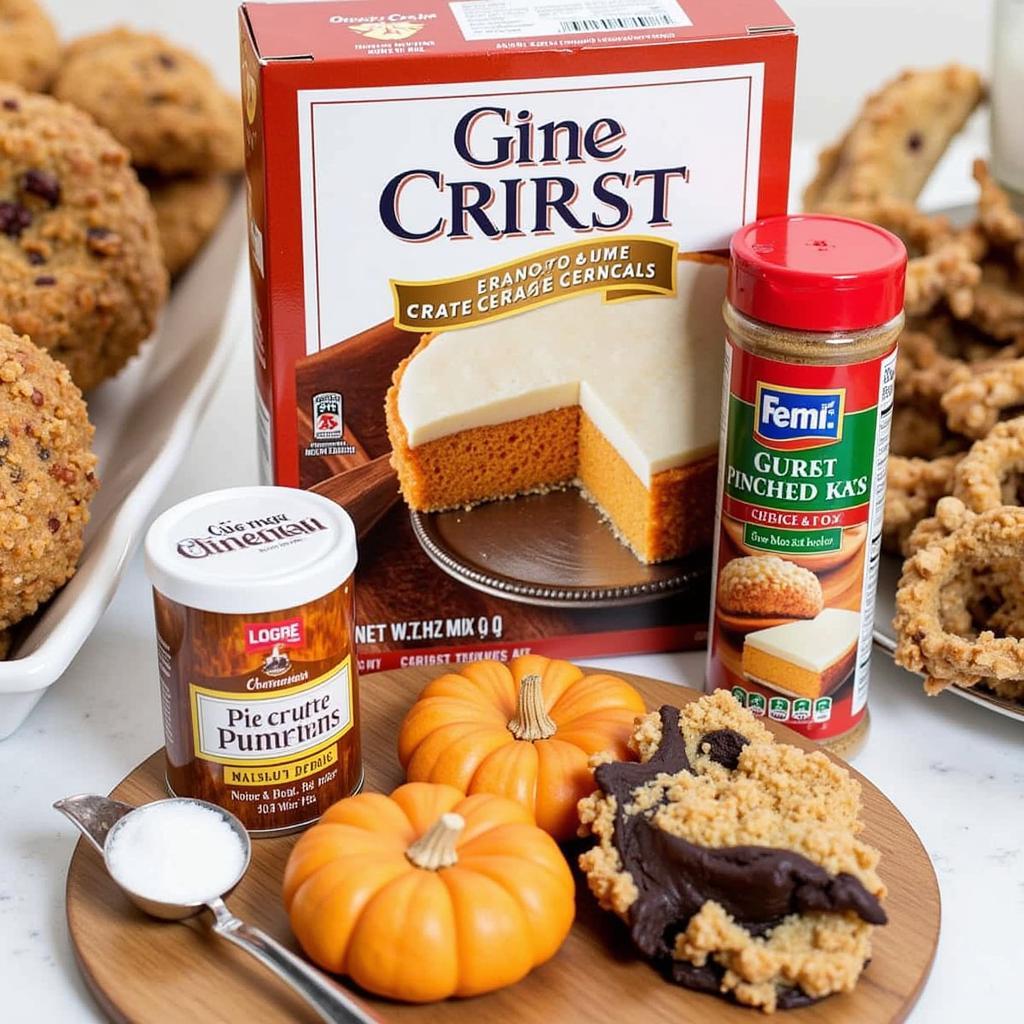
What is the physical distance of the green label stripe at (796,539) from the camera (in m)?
1.35

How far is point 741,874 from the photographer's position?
1.09m

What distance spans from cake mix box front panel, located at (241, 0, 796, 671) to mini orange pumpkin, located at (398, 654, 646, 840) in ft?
0.58

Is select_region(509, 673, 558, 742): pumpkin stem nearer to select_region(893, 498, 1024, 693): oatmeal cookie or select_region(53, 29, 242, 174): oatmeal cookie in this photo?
select_region(893, 498, 1024, 693): oatmeal cookie

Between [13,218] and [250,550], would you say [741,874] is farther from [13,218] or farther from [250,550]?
[13,218]

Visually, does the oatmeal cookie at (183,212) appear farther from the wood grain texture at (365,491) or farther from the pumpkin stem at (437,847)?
the pumpkin stem at (437,847)

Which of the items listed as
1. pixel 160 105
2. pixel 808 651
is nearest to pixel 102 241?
pixel 160 105

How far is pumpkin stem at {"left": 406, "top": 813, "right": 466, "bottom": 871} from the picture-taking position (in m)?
1.09

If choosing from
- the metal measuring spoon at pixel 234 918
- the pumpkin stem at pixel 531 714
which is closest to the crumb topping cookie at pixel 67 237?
the metal measuring spoon at pixel 234 918

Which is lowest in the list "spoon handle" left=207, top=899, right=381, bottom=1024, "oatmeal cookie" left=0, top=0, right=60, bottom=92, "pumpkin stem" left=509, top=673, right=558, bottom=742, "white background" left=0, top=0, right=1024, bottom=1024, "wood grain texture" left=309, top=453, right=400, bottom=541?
"white background" left=0, top=0, right=1024, bottom=1024

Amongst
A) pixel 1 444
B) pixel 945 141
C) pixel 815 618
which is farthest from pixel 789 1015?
pixel 945 141

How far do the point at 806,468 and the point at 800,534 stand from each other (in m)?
0.06

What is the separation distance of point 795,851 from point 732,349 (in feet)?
1.48

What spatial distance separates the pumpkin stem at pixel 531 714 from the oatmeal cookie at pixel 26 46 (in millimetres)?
1232

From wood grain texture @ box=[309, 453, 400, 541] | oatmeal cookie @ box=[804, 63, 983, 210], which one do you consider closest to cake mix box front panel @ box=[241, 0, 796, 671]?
wood grain texture @ box=[309, 453, 400, 541]
